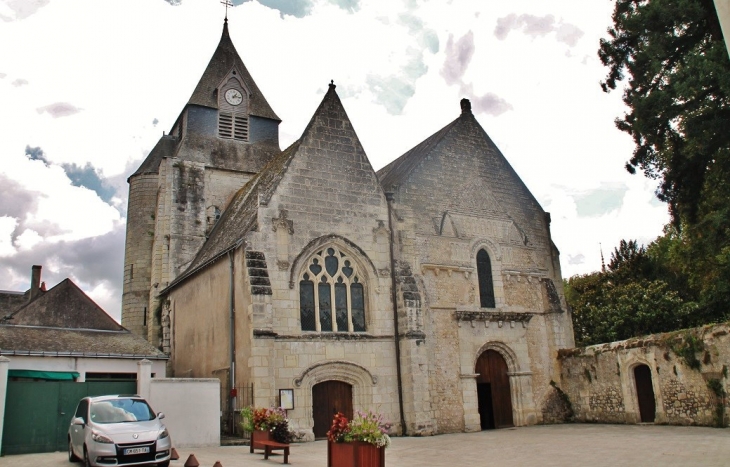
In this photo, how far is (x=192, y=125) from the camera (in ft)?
95.8

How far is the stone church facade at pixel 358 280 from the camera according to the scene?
18812 millimetres

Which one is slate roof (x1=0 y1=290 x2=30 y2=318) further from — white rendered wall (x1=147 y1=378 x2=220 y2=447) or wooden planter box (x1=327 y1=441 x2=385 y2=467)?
wooden planter box (x1=327 y1=441 x2=385 y2=467)

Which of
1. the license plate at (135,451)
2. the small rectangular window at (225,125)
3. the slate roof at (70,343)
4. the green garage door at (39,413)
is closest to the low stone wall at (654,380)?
the slate roof at (70,343)

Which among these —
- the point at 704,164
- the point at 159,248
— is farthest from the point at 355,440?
the point at 159,248

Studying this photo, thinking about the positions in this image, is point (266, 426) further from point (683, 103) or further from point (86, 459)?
point (683, 103)

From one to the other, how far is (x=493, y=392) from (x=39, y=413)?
14849 millimetres

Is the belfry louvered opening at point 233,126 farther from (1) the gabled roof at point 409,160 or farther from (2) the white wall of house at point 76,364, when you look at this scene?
(2) the white wall of house at point 76,364

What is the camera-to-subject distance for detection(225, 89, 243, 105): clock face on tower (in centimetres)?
3066

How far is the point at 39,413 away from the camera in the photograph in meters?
15.7

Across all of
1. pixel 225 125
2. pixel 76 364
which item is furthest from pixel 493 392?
pixel 225 125

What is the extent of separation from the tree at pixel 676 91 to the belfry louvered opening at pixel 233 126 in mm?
17062

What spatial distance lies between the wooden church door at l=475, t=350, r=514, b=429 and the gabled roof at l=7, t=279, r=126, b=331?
13.6 metres

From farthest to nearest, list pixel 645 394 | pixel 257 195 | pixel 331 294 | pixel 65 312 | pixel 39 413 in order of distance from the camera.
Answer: pixel 65 312 → pixel 257 195 → pixel 645 394 → pixel 331 294 → pixel 39 413

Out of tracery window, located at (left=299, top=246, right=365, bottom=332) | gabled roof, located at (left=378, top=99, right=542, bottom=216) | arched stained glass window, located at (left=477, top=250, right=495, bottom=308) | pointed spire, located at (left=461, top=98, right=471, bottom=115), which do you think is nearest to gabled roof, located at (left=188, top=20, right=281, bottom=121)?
gabled roof, located at (left=378, top=99, right=542, bottom=216)
